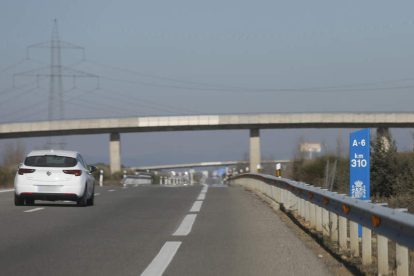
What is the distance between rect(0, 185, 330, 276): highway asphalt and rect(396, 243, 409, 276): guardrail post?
126 cm

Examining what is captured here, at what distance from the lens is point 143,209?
17031 millimetres

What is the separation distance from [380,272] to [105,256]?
3.64m

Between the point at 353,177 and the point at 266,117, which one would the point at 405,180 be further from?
the point at 266,117

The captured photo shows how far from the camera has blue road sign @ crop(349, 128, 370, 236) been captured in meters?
11.9

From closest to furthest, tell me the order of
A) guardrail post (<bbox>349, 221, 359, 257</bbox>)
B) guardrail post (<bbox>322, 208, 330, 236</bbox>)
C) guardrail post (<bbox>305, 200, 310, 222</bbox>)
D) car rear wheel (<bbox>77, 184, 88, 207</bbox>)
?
1. guardrail post (<bbox>349, 221, 359, 257</bbox>)
2. guardrail post (<bbox>322, 208, 330, 236</bbox>)
3. guardrail post (<bbox>305, 200, 310, 222</bbox>)
4. car rear wheel (<bbox>77, 184, 88, 207</bbox>)

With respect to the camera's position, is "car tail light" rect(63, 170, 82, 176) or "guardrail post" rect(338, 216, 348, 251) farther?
"car tail light" rect(63, 170, 82, 176)

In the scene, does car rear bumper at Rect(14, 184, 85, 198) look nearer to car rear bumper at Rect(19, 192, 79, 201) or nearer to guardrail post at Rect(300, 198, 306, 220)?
car rear bumper at Rect(19, 192, 79, 201)

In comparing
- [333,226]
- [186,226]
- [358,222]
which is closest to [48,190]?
[186,226]

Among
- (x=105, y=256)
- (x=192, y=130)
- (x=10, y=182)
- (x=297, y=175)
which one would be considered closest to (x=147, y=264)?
(x=105, y=256)

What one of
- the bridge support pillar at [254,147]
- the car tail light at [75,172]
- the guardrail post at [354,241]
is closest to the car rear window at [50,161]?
the car tail light at [75,172]

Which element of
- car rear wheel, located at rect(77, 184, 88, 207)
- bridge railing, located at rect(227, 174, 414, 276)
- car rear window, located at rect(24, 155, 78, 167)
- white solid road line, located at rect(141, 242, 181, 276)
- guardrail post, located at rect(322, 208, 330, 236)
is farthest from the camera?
car rear wheel, located at rect(77, 184, 88, 207)

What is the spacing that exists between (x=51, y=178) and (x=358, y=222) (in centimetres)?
1076

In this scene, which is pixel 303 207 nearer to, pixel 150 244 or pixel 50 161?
pixel 150 244

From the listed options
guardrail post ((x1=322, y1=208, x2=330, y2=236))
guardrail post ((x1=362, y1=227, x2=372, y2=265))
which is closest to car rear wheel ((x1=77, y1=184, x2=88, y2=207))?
guardrail post ((x1=322, y1=208, x2=330, y2=236))
